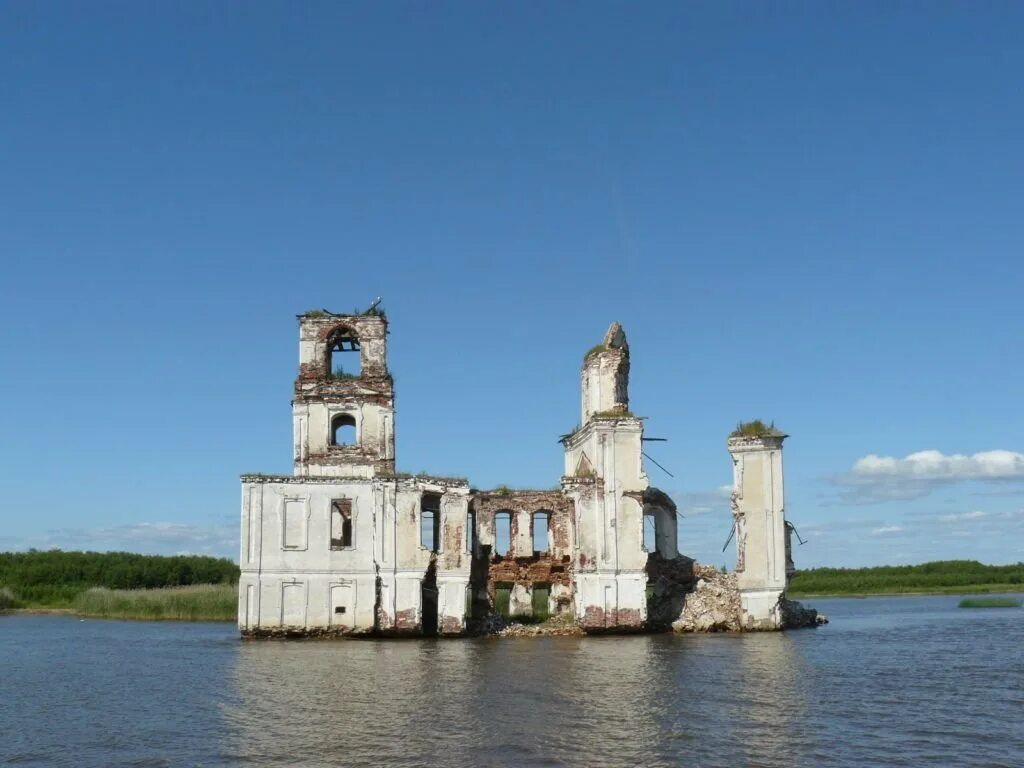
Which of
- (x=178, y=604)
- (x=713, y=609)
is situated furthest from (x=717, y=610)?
(x=178, y=604)

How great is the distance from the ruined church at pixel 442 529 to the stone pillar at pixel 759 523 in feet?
0.16

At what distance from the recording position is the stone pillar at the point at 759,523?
36.0 meters

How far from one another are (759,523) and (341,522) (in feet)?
46.9

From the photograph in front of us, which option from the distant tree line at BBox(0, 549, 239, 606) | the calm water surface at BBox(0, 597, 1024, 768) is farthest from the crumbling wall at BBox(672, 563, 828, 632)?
the distant tree line at BBox(0, 549, 239, 606)

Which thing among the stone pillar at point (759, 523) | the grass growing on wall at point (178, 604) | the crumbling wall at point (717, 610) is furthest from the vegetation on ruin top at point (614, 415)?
the grass growing on wall at point (178, 604)

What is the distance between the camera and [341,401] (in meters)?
37.9

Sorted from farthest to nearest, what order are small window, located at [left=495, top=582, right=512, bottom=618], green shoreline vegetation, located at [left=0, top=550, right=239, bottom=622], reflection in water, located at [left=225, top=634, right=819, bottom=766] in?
green shoreline vegetation, located at [left=0, top=550, right=239, bottom=622]
small window, located at [left=495, top=582, right=512, bottom=618]
reflection in water, located at [left=225, top=634, right=819, bottom=766]

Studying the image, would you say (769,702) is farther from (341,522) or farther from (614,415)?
(341,522)

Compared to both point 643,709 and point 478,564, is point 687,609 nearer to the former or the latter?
point 478,564

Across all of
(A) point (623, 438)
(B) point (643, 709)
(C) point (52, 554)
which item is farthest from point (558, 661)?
(C) point (52, 554)

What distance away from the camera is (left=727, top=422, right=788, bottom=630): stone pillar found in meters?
36.0

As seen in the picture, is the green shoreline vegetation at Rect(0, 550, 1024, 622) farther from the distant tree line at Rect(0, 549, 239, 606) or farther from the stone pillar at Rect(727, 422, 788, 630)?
the stone pillar at Rect(727, 422, 788, 630)

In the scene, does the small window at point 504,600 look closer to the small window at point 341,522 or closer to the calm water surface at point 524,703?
the small window at point 341,522

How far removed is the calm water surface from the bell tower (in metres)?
6.97
